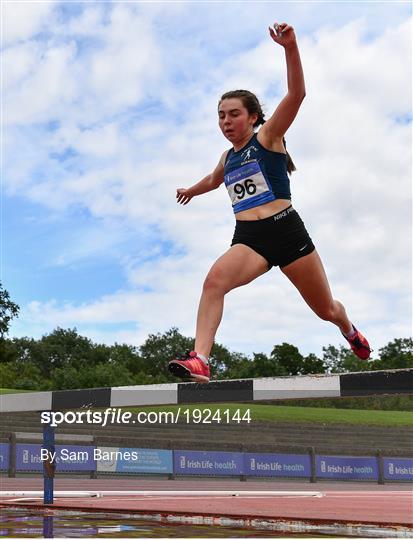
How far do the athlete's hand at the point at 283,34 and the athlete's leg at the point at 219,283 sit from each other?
41.1 inches

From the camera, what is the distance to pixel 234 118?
164 inches

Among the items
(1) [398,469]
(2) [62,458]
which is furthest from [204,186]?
(1) [398,469]

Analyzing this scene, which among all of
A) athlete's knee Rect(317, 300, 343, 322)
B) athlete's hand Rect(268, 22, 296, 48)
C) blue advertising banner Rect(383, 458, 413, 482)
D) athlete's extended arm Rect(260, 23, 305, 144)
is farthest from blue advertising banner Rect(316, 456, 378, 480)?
athlete's hand Rect(268, 22, 296, 48)

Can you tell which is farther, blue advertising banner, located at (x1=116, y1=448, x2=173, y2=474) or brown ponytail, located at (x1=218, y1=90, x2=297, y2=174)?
blue advertising banner, located at (x1=116, y1=448, x2=173, y2=474)

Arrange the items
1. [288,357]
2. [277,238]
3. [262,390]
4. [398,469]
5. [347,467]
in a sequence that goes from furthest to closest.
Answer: [288,357]
[398,469]
[347,467]
[262,390]
[277,238]

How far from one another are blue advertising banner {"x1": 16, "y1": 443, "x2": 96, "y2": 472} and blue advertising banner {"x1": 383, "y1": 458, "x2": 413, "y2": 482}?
958cm

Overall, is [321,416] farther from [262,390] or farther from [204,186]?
[262,390]

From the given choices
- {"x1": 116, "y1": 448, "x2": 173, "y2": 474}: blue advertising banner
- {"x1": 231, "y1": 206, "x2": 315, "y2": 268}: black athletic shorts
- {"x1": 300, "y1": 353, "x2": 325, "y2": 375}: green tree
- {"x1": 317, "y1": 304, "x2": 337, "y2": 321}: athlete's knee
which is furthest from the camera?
{"x1": 300, "y1": 353, "x2": 325, "y2": 375}: green tree

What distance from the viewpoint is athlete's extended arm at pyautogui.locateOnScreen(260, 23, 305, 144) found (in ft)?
A: 12.0

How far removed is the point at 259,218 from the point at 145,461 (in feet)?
56.4

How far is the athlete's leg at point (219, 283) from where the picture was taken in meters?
3.85

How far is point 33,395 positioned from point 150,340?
79.6m

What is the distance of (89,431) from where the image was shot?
82.2ft

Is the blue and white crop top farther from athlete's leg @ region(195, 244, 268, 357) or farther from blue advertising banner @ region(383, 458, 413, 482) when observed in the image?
blue advertising banner @ region(383, 458, 413, 482)
